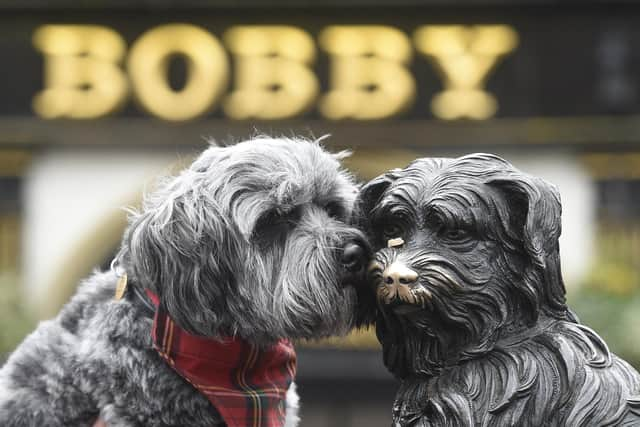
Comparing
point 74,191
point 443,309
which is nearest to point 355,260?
point 443,309

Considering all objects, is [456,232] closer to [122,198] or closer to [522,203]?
[522,203]

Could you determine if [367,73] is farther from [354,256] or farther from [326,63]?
[354,256]

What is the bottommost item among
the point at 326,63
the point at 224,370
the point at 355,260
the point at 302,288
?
the point at 224,370

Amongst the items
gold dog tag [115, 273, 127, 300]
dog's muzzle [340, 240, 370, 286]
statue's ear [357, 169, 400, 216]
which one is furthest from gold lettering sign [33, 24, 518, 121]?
statue's ear [357, 169, 400, 216]

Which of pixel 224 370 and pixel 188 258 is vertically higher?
pixel 188 258

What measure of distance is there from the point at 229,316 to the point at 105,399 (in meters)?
0.47

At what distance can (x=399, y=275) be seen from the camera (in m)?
2.63

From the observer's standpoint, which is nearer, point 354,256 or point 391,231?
point 391,231

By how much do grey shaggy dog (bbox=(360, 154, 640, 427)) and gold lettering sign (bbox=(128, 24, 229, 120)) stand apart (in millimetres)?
9731

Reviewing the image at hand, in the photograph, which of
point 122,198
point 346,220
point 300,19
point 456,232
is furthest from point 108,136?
point 456,232

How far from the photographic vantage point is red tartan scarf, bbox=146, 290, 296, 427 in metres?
3.41

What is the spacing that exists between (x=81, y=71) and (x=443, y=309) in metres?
10.4

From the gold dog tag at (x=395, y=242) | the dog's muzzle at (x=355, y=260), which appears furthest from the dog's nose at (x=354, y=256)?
the gold dog tag at (x=395, y=242)

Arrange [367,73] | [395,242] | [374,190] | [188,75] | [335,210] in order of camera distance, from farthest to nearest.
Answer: [188,75] < [367,73] < [335,210] < [374,190] < [395,242]
